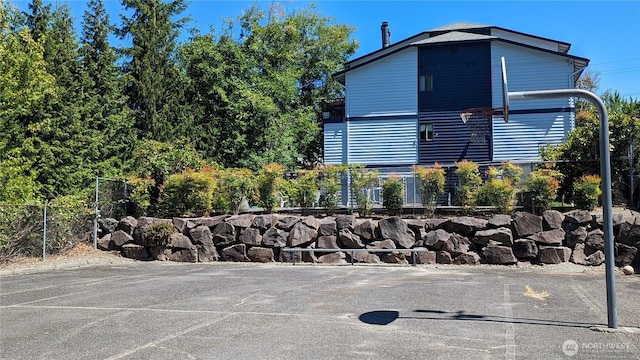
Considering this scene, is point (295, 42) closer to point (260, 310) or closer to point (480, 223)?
point (480, 223)

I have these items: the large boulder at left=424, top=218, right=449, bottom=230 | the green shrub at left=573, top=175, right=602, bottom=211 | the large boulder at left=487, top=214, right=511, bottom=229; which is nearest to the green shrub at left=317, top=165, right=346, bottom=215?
the large boulder at left=424, top=218, right=449, bottom=230

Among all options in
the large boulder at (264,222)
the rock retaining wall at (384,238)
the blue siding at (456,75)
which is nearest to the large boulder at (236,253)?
the rock retaining wall at (384,238)

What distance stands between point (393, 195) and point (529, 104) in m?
14.0

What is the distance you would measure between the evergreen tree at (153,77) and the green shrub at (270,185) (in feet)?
38.0

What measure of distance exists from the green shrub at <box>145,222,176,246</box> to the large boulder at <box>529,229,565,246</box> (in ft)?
33.4

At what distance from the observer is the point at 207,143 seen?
29.3m

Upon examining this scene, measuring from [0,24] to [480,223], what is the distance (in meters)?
17.1

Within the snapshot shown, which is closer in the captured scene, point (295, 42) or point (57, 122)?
point (57, 122)

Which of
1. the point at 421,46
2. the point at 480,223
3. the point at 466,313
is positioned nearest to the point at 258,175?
the point at 480,223

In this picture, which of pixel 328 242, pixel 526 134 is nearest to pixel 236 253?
pixel 328 242

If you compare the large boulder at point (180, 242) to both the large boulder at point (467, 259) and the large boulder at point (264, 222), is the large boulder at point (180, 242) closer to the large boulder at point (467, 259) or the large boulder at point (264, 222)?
the large boulder at point (264, 222)

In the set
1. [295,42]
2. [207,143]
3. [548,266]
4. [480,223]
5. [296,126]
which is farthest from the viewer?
[295,42]

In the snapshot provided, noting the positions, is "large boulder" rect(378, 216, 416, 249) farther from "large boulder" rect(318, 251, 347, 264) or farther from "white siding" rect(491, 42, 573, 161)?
"white siding" rect(491, 42, 573, 161)

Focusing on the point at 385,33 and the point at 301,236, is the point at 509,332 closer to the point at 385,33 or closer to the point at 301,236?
the point at 301,236
